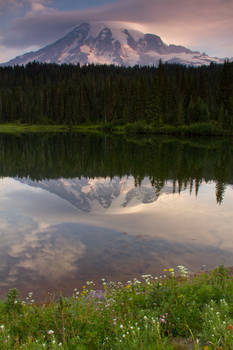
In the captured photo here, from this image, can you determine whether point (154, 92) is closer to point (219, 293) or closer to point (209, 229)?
point (209, 229)

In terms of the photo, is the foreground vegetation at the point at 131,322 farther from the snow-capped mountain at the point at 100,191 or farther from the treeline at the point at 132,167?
the treeline at the point at 132,167

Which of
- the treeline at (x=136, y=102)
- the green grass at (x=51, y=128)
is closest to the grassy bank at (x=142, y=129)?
the green grass at (x=51, y=128)

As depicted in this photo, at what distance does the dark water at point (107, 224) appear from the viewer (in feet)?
39.3

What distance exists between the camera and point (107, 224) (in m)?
17.5

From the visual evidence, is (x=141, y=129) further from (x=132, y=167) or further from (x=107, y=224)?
(x=107, y=224)

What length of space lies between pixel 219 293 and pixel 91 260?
5.80 meters

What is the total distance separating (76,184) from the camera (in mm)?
28797

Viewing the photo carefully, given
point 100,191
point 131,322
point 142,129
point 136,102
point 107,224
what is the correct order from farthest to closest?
point 136,102, point 142,129, point 100,191, point 107,224, point 131,322

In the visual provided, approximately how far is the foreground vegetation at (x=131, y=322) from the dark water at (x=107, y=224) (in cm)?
336

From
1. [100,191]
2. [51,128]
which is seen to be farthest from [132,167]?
[51,128]

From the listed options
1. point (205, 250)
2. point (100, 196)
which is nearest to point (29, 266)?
point (205, 250)

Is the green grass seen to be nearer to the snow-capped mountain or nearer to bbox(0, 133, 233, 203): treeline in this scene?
bbox(0, 133, 233, 203): treeline

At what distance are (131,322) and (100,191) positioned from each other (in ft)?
65.1

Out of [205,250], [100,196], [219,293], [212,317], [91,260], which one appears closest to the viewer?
[212,317]
